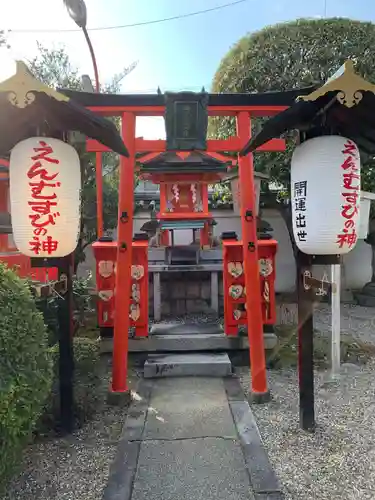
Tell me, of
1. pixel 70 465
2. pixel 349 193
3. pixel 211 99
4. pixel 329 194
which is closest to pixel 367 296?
pixel 211 99

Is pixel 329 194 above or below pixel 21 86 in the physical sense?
below

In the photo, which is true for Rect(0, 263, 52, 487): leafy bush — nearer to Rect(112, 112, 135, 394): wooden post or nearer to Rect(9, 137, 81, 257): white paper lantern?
Rect(9, 137, 81, 257): white paper lantern

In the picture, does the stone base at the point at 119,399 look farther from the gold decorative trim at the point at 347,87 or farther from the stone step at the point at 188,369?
the gold decorative trim at the point at 347,87

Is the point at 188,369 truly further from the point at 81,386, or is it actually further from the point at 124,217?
the point at 124,217

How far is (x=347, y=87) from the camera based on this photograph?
9.46 ft

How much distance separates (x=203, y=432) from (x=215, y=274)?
4.03 metres

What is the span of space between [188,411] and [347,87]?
10.5 feet

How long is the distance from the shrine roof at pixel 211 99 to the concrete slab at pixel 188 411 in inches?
124

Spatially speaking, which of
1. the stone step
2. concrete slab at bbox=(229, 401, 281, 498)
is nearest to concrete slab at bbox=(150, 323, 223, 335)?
the stone step

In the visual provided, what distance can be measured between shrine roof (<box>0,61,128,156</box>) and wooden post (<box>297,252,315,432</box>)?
80.7 inches

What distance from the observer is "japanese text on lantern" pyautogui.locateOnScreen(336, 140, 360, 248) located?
10.3 ft

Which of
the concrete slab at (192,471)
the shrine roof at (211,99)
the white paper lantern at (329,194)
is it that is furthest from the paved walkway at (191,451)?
the shrine roof at (211,99)

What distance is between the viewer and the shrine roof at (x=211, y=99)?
13.8ft

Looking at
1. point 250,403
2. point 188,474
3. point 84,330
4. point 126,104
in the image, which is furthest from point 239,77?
point 188,474
